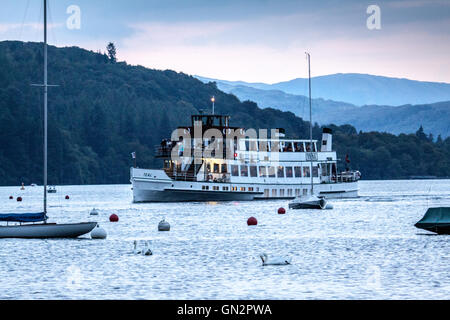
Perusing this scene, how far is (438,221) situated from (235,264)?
21689mm

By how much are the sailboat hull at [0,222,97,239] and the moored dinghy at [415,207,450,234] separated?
24.1 m

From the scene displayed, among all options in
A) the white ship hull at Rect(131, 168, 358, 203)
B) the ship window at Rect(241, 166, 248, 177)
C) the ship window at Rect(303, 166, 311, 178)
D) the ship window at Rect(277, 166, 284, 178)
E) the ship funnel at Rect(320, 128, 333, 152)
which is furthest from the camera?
the ship funnel at Rect(320, 128, 333, 152)

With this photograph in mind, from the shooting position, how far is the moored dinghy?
61844mm

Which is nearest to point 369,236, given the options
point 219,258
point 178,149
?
point 219,258

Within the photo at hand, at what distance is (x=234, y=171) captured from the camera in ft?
384

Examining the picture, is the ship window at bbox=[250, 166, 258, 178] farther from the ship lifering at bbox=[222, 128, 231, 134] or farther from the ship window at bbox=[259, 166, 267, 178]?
the ship lifering at bbox=[222, 128, 231, 134]

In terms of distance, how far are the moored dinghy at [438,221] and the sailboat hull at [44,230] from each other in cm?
2410

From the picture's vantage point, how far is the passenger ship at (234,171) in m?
111

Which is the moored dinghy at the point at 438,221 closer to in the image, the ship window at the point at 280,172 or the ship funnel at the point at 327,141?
the ship window at the point at 280,172

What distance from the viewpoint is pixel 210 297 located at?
115ft

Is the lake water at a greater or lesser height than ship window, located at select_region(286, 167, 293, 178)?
lesser

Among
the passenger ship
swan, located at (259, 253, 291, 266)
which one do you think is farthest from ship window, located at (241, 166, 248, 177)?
swan, located at (259, 253, 291, 266)

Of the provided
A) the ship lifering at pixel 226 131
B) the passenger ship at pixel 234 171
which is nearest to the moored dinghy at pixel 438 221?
the passenger ship at pixel 234 171
